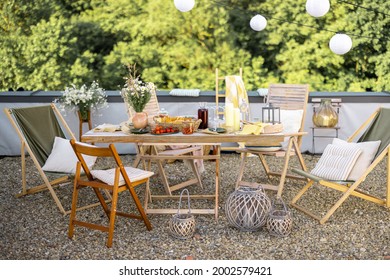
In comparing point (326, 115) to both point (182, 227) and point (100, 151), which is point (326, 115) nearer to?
point (182, 227)

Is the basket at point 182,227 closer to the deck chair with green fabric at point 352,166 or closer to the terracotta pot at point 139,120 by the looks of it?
the terracotta pot at point 139,120

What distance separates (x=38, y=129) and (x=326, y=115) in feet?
11.2

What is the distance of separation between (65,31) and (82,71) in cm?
96

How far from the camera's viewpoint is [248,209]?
4.07 meters

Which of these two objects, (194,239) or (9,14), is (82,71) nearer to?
(9,14)

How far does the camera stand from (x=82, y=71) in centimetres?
1315

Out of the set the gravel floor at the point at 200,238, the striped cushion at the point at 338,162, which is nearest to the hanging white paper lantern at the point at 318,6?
the striped cushion at the point at 338,162

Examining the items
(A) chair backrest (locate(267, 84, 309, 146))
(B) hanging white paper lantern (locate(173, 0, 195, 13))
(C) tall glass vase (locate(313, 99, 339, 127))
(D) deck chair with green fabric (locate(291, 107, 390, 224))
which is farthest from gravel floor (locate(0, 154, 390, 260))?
(B) hanging white paper lantern (locate(173, 0, 195, 13))

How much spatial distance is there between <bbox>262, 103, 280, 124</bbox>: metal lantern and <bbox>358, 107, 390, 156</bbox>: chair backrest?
0.83 metres

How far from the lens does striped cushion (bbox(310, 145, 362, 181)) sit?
179 inches

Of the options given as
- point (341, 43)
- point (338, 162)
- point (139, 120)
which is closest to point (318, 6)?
point (341, 43)

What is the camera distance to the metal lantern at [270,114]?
4.60 metres

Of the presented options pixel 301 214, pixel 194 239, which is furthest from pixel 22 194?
pixel 301 214

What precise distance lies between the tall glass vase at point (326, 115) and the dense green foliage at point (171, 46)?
19.8 ft
